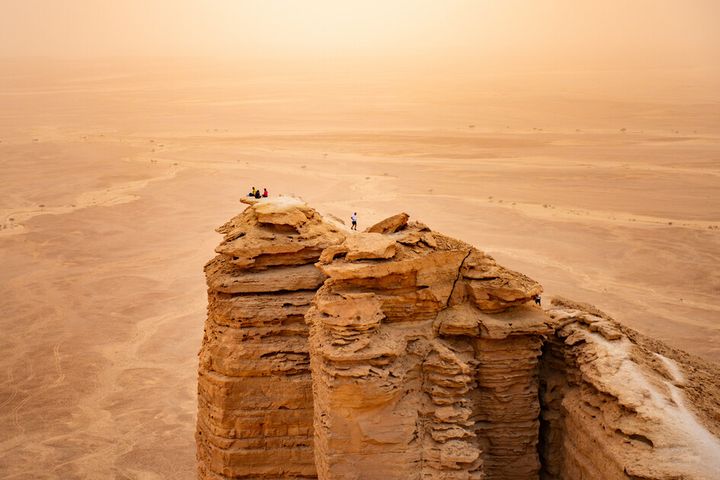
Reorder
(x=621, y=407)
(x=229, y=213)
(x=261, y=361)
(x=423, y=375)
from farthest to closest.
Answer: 1. (x=229, y=213)
2. (x=261, y=361)
3. (x=423, y=375)
4. (x=621, y=407)

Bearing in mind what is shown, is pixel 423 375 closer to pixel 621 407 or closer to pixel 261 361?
pixel 621 407

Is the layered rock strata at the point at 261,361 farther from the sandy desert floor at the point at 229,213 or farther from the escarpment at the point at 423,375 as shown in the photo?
the sandy desert floor at the point at 229,213

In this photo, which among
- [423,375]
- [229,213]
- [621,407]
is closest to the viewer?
[621,407]

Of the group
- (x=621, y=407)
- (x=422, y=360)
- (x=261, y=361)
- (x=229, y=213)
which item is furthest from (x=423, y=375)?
(x=229, y=213)

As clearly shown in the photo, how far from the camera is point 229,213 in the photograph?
143ft

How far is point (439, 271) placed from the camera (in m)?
9.34

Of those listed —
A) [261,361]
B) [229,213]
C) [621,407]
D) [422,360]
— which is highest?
[422,360]

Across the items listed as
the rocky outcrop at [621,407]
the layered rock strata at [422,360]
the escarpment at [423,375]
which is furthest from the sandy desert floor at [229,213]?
the rocky outcrop at [621,407]

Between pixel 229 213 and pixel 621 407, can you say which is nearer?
pixel 621 407

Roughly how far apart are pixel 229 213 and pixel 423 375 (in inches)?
1407

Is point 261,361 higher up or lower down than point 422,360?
lower down

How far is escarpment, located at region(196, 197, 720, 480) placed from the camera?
27.8ft

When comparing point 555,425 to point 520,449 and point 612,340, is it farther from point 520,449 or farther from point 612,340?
point 612,340

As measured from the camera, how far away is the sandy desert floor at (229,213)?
23219 mm
